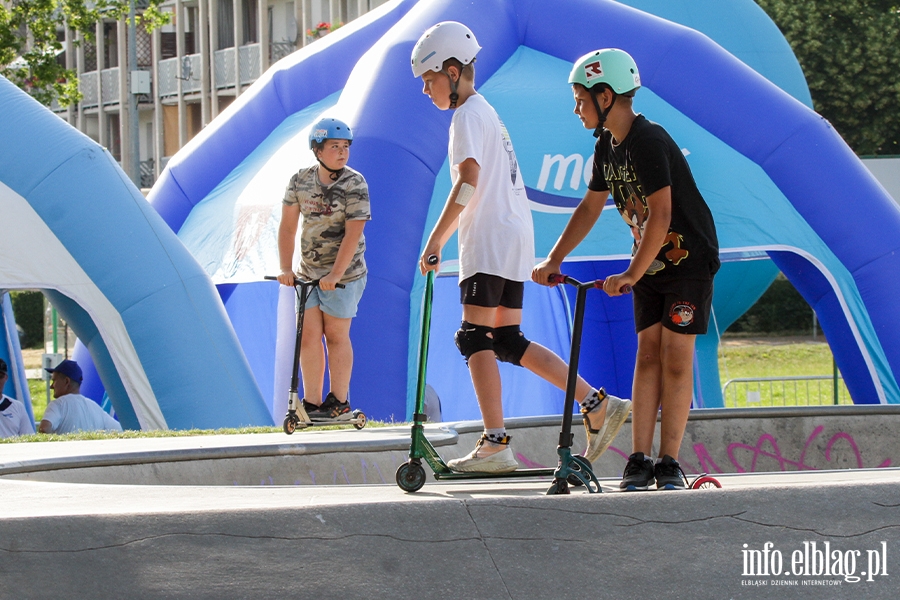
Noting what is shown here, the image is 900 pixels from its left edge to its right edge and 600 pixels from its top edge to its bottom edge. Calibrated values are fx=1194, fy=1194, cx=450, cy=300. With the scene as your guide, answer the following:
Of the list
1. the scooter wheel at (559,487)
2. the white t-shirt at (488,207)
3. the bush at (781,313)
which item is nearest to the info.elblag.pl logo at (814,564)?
the scooter wheel at (559,487)

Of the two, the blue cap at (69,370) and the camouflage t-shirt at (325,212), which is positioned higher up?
the camouflage t-shirt at (325,212)

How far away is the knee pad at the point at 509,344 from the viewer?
15.2 ft

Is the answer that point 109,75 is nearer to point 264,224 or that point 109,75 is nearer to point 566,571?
point 264,224

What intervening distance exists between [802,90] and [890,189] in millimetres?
1918

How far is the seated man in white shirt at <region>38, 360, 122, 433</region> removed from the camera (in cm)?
962

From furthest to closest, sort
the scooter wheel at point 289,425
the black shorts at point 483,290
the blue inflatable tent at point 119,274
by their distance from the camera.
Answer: the blue inflatable tent at point 119,274 < the scooter wheel at point 289,425 < the black shorts at point 483,290

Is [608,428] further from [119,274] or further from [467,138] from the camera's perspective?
[119,274]

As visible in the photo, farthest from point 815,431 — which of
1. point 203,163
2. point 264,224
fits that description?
point 203,163

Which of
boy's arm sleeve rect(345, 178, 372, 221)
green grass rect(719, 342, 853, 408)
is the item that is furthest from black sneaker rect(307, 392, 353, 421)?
green grass rect(719, 342, 853, 408)

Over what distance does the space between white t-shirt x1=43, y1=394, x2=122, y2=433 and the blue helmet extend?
13.5 feet

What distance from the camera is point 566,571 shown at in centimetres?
330

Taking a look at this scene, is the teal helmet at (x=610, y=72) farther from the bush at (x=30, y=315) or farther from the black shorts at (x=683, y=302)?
the bush at (x=30, y=315)

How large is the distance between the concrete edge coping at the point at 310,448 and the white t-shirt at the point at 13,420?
14.0 feet

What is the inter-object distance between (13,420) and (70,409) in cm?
47
